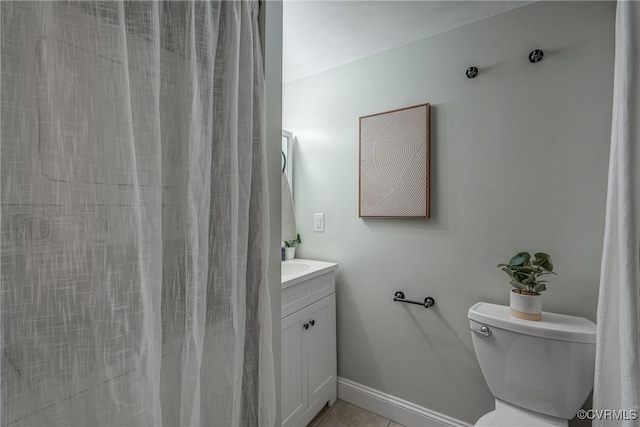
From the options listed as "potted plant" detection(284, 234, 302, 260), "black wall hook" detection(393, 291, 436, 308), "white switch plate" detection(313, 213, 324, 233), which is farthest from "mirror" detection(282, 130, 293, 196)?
"black wall hook" detection(393, 291, 436, 308)

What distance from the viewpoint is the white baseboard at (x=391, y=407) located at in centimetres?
160

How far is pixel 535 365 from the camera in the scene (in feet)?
3.88

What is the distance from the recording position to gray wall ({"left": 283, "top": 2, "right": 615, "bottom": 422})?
129cm

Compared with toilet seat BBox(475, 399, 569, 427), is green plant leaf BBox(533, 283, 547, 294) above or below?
above

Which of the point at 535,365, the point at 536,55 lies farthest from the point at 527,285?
the point at 536,55

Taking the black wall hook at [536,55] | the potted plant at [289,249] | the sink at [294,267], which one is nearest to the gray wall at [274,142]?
the sink at [294,267]

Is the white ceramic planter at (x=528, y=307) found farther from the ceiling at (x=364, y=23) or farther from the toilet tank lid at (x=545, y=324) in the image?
the ceiling at (x=364, y=23)

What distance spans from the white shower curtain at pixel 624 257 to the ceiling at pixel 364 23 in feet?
2.35

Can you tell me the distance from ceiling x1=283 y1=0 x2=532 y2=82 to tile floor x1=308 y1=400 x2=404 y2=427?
2.19 m

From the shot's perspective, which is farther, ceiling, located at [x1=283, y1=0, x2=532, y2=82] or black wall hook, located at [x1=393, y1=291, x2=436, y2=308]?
black wall hook, located at [x1=393, y1=291, x2=436, y2=308]

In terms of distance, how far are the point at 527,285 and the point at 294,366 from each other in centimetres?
116

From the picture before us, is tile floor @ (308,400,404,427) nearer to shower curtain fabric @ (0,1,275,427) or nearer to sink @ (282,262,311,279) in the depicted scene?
sink @ (282,262,311,279)

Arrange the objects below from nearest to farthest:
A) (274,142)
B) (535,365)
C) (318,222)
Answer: (274,142) → (535,365) → (318,222)

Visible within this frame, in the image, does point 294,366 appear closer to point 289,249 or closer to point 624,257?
point 289,249
